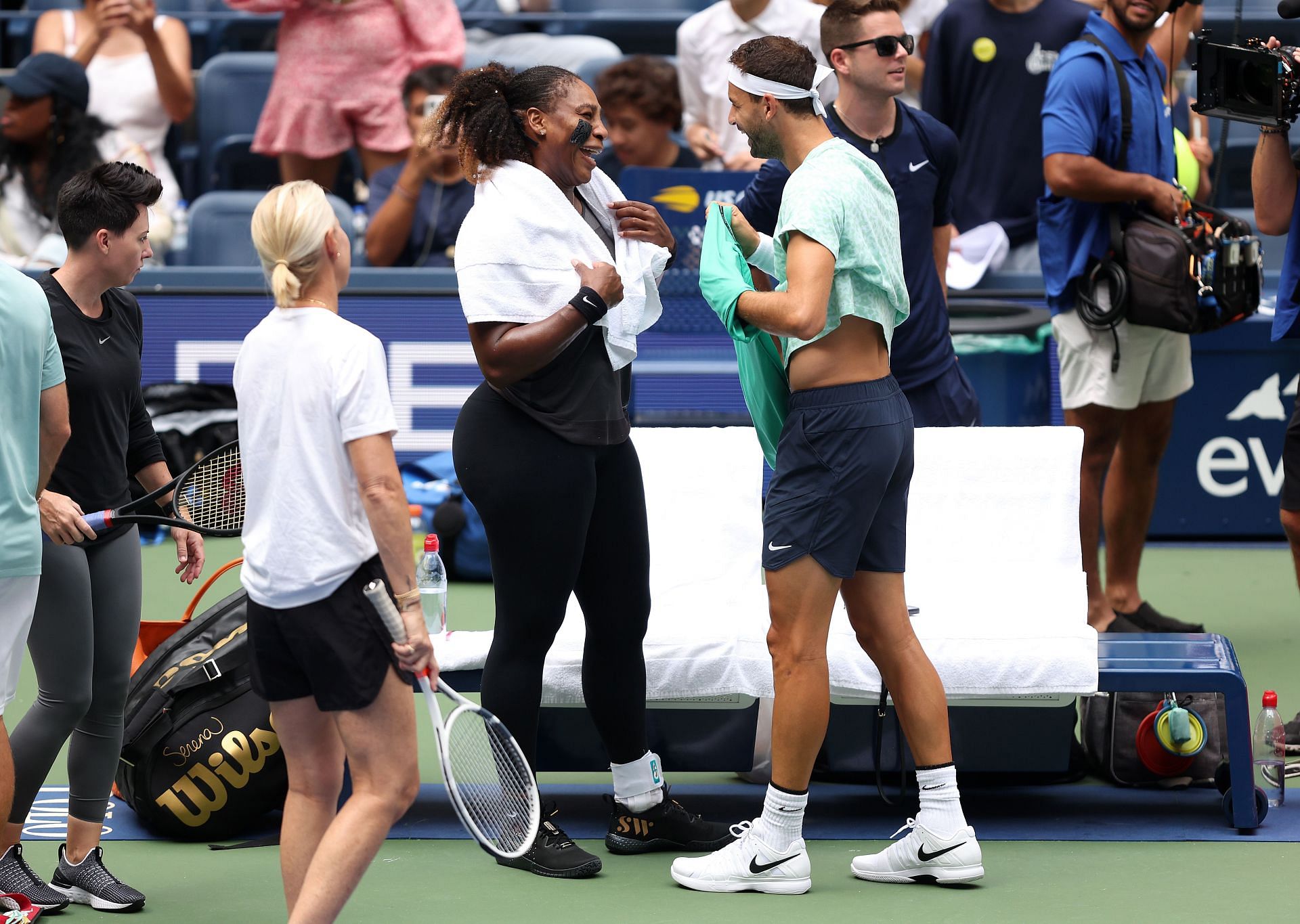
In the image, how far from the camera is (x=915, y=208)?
16.7 ft

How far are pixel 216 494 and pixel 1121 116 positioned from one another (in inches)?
136

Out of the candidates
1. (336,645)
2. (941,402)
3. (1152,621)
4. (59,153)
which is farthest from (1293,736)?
(59,153)

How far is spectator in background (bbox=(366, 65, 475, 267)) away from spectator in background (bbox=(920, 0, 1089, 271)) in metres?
2.26

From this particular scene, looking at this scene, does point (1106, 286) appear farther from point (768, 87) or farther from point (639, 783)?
point (639, 783)

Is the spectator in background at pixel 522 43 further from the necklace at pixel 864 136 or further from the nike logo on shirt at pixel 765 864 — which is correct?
the nike logo on shirt at pixel 765 864

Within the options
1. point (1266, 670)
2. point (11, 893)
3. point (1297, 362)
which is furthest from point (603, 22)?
point (11, 893)

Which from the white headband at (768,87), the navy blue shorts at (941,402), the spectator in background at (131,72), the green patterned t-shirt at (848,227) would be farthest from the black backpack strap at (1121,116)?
the spectator in background at (131,72)

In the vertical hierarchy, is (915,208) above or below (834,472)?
above

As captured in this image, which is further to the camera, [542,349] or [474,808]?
[542,349]

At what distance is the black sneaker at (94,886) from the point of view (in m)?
3.84

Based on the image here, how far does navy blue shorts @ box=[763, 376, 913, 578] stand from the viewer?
12.5 ft

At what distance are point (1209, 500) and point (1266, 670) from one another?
210 cm

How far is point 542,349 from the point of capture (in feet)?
12.5

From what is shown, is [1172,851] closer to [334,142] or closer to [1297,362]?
[1297,362]
